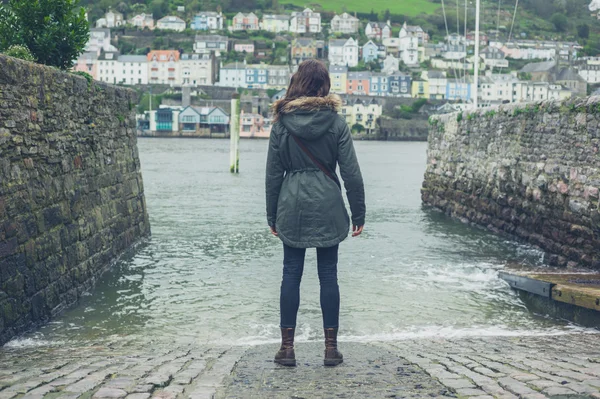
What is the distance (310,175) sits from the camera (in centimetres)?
592

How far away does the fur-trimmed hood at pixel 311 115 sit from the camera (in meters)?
5.91

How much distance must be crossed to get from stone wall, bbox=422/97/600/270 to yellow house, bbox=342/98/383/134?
13307cm

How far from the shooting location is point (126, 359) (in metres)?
6.32

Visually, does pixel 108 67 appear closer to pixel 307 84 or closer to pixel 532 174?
Result: pixel 532 174

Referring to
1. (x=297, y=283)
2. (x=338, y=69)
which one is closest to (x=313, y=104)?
(x=297, y=283)

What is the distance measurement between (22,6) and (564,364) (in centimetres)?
1168

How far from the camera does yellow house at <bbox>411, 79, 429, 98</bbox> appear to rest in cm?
18762

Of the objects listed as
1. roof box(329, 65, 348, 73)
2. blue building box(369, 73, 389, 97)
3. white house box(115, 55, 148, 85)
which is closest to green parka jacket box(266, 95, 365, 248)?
roof box(329, 65, 348, 73)

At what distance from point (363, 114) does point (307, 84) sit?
153260 millimetres

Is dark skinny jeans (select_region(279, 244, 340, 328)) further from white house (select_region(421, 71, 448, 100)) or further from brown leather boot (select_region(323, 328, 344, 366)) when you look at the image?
white house (select_region(421, 71, 448, 100))

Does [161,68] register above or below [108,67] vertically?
below

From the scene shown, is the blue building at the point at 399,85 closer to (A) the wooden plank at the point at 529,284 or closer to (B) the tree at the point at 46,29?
(B) the tree at the point at 46,29

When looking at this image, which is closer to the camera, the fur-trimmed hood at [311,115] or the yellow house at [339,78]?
the fur-trimmed hood at [311,115]

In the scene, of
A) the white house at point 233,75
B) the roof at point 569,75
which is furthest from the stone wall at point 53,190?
the white house at point 233,75
